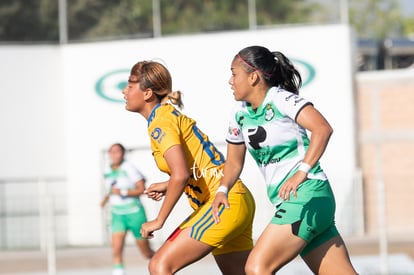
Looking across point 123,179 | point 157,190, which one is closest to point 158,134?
point 157,190

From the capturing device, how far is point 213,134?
72.8 ft

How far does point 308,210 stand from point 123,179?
696 centimetres

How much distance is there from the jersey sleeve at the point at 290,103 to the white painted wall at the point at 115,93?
623 inches

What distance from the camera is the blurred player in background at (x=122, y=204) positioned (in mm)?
12328

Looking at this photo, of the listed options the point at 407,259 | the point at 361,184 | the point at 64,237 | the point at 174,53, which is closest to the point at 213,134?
the point at 174,53

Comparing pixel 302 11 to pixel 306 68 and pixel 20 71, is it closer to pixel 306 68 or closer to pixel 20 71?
pixel 306 68

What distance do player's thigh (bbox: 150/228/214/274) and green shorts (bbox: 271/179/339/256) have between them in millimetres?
516

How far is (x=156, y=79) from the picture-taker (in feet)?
21.6

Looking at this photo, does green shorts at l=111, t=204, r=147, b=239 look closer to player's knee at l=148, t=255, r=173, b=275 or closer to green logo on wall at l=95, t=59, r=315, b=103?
player's knee at l=148, t=255, r=173, b=275

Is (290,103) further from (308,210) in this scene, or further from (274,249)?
(274,249)

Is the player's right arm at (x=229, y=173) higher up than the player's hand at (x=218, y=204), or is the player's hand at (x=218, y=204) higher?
the player's right arm at (x=229, y=173)

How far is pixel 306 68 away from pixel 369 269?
29.9 feet

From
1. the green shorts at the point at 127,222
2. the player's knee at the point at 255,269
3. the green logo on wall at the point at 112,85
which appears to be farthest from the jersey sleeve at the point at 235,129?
the green logo on wall at the point at 112,85

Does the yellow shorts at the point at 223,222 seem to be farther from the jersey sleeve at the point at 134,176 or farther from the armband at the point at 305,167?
the jersey sleeve at the point at 134,176
